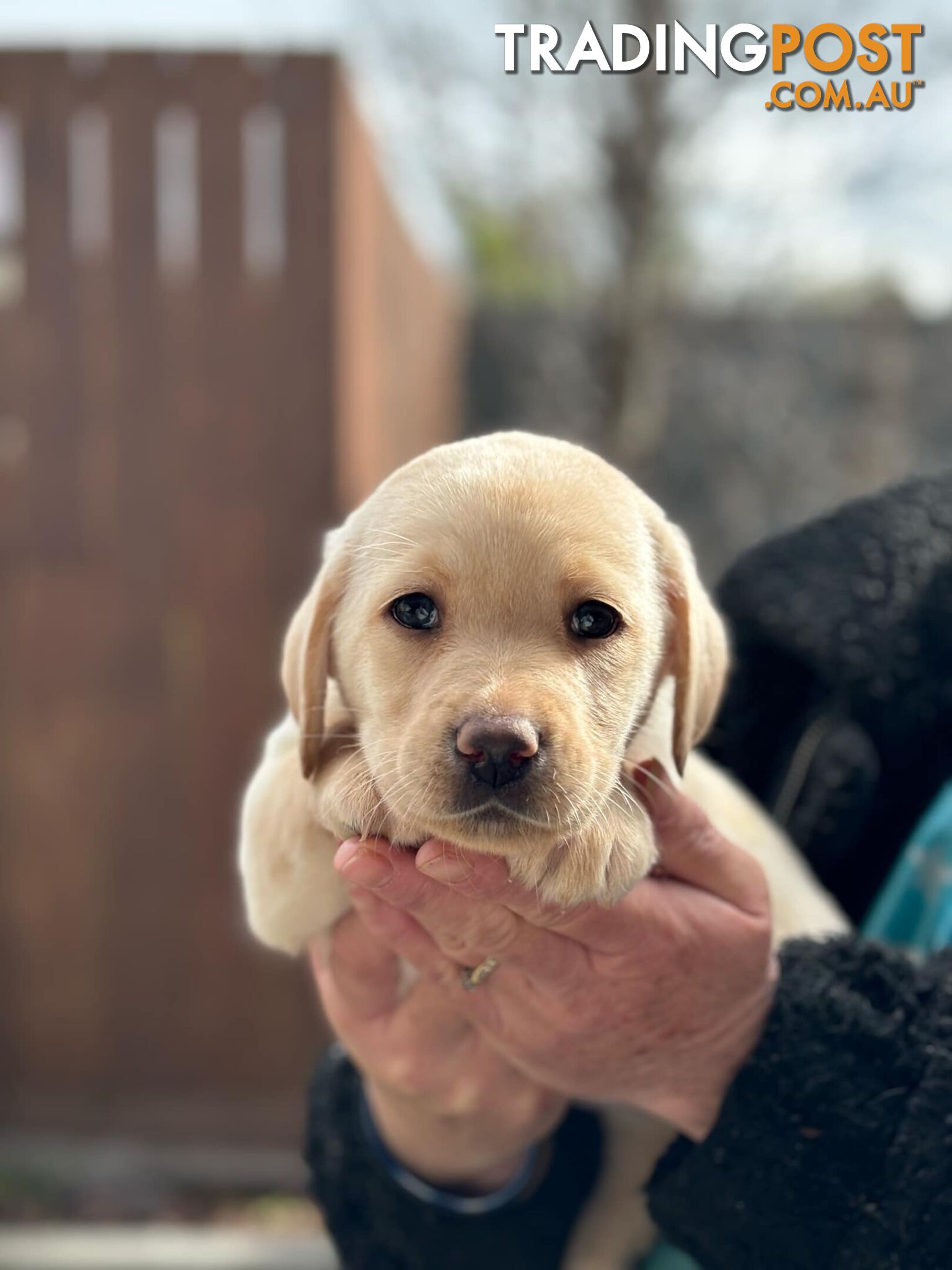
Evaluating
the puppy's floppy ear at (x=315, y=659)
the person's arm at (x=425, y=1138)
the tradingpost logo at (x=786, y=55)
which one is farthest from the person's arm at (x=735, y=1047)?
the tradingpost logo at (x=786, y=55)

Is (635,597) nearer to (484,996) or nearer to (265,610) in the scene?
(484,996)

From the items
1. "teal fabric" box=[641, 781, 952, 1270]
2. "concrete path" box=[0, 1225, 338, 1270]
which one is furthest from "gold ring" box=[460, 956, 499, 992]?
"concrete path" box=[0, 1225, 338, 1270]

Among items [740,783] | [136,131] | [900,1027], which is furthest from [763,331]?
[900,1027]

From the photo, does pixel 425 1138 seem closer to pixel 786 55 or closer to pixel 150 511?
pixel 786 55

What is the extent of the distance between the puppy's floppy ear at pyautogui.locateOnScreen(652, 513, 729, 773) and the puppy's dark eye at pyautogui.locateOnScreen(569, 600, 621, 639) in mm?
175

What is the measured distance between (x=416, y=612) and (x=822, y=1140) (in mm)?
992

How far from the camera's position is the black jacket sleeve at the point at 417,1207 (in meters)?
2.23

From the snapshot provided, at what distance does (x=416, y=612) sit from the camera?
1.73 m

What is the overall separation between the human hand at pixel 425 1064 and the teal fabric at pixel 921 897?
448 mm

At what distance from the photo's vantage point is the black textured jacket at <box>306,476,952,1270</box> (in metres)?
1.88

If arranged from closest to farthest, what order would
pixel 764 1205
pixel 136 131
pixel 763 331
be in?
pixel 764 1205 < pixel 136 131 < pixel 763 331

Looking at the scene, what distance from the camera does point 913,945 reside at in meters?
2.50

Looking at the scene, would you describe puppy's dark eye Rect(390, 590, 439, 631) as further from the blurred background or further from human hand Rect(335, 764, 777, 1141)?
the blurred background

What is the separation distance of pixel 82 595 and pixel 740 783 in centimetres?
330
